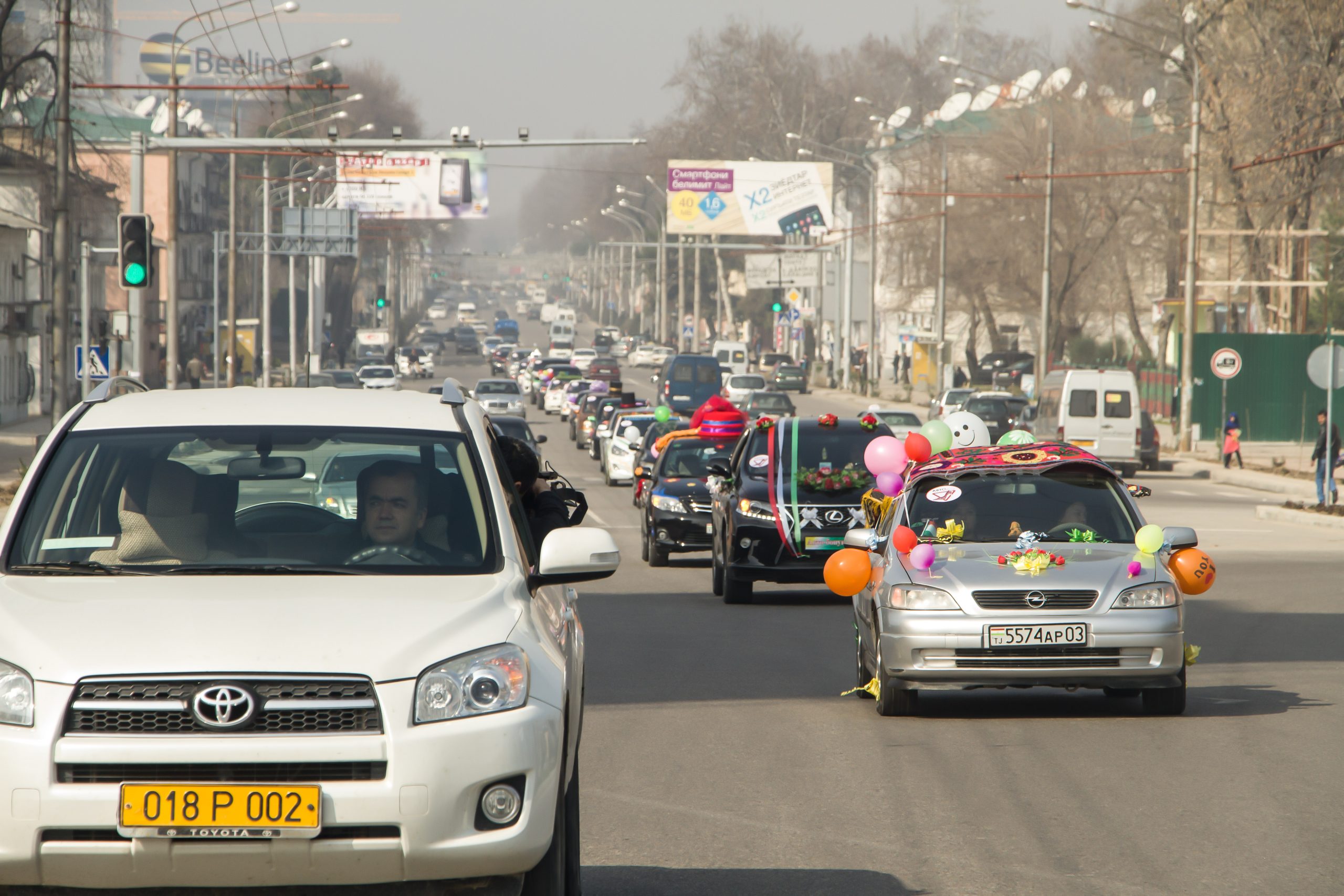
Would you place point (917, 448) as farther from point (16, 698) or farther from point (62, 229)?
point (62, 229)

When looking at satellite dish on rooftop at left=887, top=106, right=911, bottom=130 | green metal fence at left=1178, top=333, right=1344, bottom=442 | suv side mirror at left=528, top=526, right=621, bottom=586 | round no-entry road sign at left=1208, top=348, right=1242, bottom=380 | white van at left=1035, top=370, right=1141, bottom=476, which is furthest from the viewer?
satellite dish on rooftop at left=887, top=106, right=911, bottom=130

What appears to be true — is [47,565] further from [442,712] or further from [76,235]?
[76,235]

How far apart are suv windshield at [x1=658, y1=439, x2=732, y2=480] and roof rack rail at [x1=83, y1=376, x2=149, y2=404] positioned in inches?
595

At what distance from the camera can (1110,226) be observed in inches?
2586

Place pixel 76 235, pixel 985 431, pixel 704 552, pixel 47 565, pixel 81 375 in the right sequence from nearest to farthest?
pixel 47 565 < pixel 985 431 < pixel 704 552 < pixel 81 375 < pixel 76 235

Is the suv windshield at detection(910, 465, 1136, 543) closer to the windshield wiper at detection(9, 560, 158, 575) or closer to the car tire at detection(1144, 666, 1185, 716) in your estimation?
the car tire at detection(1144, 666, 1185, 716)

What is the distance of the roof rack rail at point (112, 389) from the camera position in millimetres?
6430

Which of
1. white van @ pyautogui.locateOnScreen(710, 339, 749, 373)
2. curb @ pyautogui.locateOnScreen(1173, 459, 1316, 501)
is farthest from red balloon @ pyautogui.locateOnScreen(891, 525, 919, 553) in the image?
white van @ pyautogui.locateOnScreen(710, 339, 749, 373)

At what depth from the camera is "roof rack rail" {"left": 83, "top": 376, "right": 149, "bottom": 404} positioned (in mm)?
6430

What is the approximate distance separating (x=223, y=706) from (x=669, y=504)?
55.6 ft

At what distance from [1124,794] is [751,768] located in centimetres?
176

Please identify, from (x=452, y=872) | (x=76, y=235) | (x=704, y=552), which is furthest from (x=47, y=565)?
(x=76, y=235)

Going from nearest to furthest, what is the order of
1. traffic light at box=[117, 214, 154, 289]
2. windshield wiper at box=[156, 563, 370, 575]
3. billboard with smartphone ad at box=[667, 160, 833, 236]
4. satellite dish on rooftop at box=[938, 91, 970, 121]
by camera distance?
1. windshield wiper at box=[156, 563, 370, 575]
2. traffic light at box=[117, 214, 154, 289]
3. billboard with smartphone ad at box=[667, 160, 833, 236]
4. satellite dish on rooftop at box=[938, 91, 970, 121]

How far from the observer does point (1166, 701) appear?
10.6 meters
